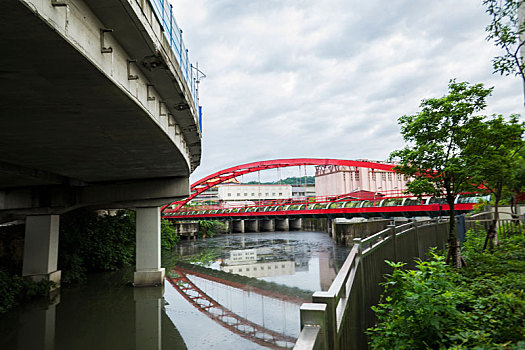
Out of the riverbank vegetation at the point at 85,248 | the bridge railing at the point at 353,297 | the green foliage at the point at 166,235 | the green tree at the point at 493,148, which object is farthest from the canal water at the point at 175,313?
the green foliage at the point at 166,235

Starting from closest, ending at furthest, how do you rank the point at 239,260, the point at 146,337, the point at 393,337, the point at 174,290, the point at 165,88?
the point at 393,337 < the point at 165,88 < the point at 146,337 < the point at 174,290 < the point at 239,260

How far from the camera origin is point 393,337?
12.0ft

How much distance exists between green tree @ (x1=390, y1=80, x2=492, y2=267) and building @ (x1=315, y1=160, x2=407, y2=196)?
1711 inches

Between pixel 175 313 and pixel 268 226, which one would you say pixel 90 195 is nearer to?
pixel 175 313

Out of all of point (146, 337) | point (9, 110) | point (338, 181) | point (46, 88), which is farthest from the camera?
point (338, 181)

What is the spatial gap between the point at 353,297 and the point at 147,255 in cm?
1510

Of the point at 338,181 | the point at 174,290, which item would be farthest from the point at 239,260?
the point at 338,181

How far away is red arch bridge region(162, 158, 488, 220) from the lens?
77.5 ft

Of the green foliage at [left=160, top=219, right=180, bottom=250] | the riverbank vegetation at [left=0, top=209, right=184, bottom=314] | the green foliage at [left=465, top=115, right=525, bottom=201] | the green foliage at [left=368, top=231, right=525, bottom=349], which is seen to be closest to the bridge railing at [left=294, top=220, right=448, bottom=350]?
the green foliage at [left=368, top=231, right=525, bottom=349]

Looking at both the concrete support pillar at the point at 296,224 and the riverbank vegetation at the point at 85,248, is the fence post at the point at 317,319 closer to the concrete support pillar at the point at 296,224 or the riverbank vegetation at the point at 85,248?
the riverbank vegetation at the point at 85,248

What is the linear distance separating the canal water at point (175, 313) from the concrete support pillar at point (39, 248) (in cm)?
150

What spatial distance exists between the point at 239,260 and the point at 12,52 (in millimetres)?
24663

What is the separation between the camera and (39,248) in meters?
15.5

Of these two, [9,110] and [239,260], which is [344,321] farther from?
[239,260]
